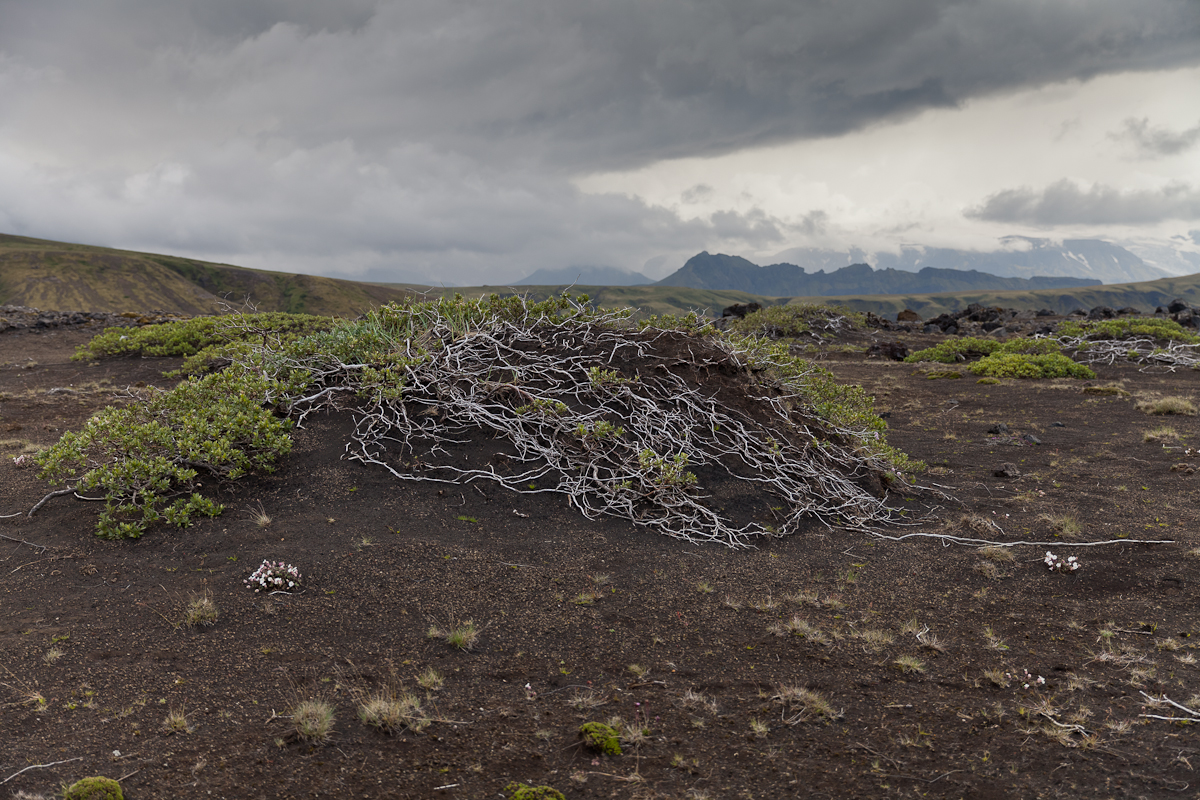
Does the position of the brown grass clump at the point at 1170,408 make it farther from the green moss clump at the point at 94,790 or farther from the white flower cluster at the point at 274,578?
the green moss clump at the point at 94,790

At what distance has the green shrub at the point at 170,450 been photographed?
5641 mm

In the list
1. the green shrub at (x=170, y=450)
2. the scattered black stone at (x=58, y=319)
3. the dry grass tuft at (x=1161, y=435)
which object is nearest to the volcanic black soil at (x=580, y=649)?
the green shrub at (x=170, y=450)

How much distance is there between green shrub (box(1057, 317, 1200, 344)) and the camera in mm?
20234

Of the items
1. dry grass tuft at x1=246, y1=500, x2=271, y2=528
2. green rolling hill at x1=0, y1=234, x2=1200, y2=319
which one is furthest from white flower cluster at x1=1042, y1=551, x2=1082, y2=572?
green rolling hill at x1=0, y1=234, x2=1200, y2=319

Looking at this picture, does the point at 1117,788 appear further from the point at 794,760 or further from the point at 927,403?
the point at 927,403

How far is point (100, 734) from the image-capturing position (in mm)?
3314

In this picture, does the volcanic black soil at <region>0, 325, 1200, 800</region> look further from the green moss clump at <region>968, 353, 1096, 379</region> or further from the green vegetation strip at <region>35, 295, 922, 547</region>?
the green moss clump at <region>968, 353, 1096, 379</region>

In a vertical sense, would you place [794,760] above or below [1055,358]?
below

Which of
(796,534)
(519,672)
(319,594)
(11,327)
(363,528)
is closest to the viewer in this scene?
(519,672)

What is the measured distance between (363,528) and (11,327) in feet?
69.9

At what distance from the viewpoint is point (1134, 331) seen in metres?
21.3

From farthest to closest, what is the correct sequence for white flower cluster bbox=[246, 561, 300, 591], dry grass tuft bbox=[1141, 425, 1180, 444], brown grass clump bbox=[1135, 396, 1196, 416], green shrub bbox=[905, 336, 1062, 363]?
green shrub bbox=[905, 336, 1062, 363]
brown grass clump bbox=[1135, 396, 1196, 416]
dry grass tuft bbox=[1141, 425, 1180, 444]
white flower cluster bbox=[246, 561, 300, 591]

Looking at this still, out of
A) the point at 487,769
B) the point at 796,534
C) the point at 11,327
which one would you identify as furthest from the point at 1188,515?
the point at 11,327

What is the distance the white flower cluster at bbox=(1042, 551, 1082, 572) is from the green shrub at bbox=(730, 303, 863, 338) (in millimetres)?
22435
